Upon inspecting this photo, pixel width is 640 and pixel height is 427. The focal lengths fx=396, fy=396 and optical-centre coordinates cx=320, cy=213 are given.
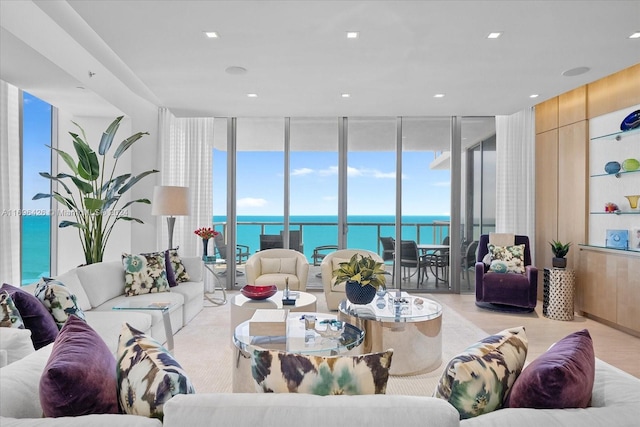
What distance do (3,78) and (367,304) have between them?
3.99 metres

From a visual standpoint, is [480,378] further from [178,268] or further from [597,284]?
[597,284]

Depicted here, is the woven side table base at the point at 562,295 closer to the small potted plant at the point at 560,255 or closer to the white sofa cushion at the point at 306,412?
the small potted plant at the point at 560,255

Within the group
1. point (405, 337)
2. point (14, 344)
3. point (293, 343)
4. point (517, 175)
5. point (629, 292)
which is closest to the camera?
point (14, 344)

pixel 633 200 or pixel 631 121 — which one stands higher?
pixel 631 121

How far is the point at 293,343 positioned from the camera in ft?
7.81

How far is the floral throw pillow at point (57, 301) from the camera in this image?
241cm

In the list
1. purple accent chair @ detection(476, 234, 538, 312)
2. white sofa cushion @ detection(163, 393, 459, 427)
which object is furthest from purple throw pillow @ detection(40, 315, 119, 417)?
purple accent chair @ detection(476, 234, 538, 312)

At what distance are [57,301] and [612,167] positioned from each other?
5.40m

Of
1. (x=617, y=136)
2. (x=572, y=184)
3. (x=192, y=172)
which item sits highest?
(x=617, y=136)

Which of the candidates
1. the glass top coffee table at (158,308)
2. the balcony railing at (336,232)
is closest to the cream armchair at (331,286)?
the balcony railing at (336,232)

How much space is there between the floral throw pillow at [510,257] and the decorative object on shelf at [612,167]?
4.31ft

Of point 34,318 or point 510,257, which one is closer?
point 34,318

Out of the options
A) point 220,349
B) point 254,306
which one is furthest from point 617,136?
point 220,349

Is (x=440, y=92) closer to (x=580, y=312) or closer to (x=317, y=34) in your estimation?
(x=317, y=34)
